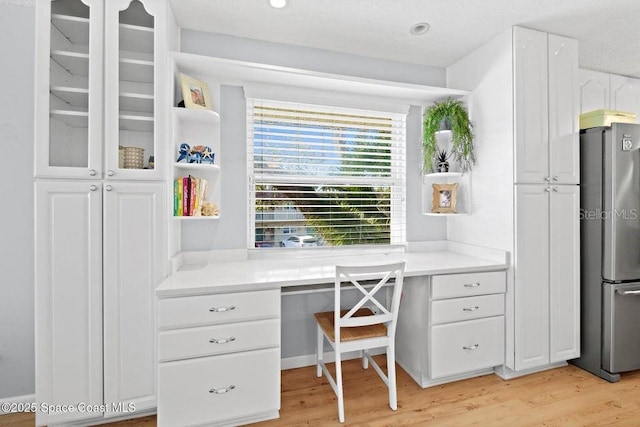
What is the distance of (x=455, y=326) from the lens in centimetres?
218

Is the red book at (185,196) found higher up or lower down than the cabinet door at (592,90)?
lower down

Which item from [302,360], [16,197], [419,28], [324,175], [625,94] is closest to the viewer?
[16,197]

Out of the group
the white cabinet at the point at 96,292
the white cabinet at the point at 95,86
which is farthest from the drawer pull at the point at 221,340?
the white cabinet at the point at 95,86

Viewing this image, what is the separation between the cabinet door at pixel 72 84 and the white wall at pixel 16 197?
1.37 feet

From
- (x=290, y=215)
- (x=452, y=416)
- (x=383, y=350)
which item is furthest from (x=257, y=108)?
(x=452, y=416)

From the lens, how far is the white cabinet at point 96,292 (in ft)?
5.59

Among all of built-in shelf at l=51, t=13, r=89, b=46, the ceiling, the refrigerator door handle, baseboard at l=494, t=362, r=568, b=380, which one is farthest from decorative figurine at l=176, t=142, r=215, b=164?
the refrigerator door handle

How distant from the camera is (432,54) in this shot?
105 inches

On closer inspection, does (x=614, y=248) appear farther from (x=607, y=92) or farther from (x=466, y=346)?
(x=607, y=92)

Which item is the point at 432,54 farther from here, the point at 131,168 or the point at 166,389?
the point at 166,389

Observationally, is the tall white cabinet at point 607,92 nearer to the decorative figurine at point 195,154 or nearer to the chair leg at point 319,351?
the chair leg at point 319,351

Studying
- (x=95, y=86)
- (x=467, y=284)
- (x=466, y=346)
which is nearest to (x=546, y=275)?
(x=467, y=284)

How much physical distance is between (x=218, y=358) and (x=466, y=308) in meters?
1.62

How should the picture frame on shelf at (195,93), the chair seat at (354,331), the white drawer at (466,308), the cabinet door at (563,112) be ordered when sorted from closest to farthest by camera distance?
1. the chair seat at (354,331)
2. the picture frame on shelf at (195,93)
3. the white drawer at (466,308)
4. the cabinet door at (563,112)
